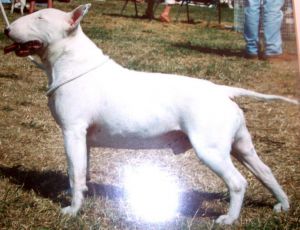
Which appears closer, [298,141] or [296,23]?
[296,23]

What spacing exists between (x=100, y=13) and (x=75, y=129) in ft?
1.09

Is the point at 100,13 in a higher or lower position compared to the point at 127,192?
higher

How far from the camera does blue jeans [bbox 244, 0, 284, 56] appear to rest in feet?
3.87

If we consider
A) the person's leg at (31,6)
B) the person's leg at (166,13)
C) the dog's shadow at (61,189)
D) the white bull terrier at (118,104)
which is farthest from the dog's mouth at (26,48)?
the person's leg at (166,13)

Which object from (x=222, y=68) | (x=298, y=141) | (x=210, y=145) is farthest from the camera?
(x=222, y=68)

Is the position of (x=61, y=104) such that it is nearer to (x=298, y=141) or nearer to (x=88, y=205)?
(x=88, y=205)

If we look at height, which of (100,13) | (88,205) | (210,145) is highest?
(100,13)

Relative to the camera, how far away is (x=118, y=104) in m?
1.03

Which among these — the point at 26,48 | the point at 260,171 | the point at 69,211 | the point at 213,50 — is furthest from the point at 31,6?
the point at 213,50

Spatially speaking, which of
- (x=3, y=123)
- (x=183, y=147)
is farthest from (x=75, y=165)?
(x=3, y=123)

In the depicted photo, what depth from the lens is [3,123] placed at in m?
1.33

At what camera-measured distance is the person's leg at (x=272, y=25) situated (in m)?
1.17

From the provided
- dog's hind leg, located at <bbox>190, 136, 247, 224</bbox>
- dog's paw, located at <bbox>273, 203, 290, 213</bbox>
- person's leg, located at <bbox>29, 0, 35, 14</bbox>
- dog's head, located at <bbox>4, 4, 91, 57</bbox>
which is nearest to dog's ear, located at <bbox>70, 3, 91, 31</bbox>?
dog's head, located at <bbox>4, 4, 91, 57</bbox>

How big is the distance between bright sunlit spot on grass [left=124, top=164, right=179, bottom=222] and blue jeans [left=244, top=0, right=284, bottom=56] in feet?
1.17
